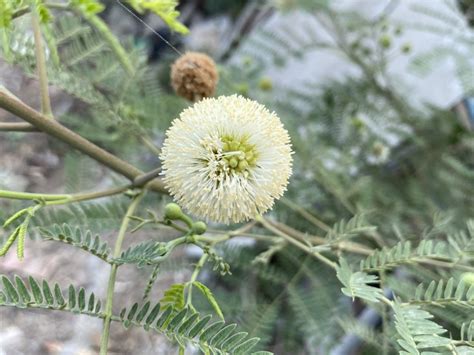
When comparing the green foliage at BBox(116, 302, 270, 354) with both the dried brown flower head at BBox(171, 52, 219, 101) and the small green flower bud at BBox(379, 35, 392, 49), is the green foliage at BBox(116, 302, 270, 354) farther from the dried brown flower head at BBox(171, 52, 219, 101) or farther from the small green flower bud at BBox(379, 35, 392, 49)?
the small green flower bud at BBox(379, 35, 392, 49)

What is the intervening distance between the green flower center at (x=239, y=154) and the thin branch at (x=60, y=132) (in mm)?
105

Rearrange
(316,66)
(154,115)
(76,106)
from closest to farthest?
(154,115) → (76,106) → (316,66)

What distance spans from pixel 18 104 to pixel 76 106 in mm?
401

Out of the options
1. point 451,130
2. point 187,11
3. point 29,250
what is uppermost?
point 451,130

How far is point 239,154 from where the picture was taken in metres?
0.32

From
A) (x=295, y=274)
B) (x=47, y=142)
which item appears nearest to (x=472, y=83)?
(x=295, y=274)

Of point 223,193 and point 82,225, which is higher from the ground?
point 223,193

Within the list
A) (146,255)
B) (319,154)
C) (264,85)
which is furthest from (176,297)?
(264,85)

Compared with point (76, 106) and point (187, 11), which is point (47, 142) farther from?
point (187, 11)

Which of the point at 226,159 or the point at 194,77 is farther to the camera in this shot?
the point at 194,77

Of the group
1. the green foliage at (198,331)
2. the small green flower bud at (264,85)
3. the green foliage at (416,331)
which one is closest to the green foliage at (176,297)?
the green foliage at (198,331)

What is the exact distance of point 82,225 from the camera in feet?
1.63

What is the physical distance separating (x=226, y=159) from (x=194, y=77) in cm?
13

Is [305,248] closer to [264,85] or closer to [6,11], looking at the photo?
[6,11]
